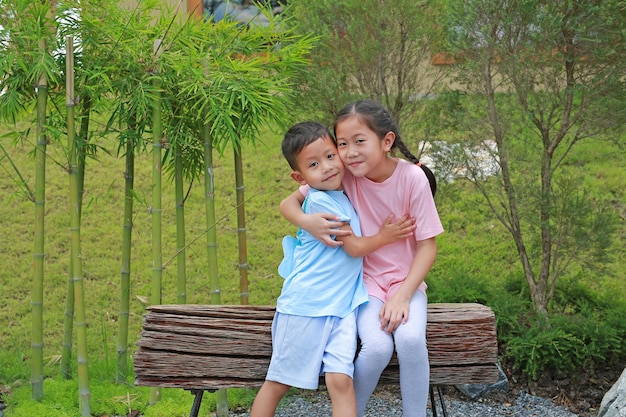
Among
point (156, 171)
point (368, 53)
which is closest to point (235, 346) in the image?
point (156, 171)

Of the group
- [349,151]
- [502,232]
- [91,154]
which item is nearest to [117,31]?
[91,154]

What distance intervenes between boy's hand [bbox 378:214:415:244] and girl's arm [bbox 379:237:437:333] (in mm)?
88

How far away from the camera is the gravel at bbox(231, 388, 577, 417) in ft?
14.7

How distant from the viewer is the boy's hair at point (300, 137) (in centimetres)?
313

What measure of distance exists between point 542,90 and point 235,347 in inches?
105

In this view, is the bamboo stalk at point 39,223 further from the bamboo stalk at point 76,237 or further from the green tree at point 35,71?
the bamboo stalk at point 76,237

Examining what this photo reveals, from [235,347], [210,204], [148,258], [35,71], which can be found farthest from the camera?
[148,258]

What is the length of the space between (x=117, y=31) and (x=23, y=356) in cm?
241

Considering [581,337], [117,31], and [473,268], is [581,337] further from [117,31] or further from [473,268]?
[117,31]

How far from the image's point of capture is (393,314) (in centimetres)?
310

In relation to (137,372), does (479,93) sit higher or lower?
higher

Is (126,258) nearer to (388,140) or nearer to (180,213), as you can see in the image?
(180,213)

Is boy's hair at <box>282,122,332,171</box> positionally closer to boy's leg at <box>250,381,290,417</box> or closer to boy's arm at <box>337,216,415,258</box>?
boy's arm at <box>337,216,415,258</box>

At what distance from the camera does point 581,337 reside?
475 centimetres
